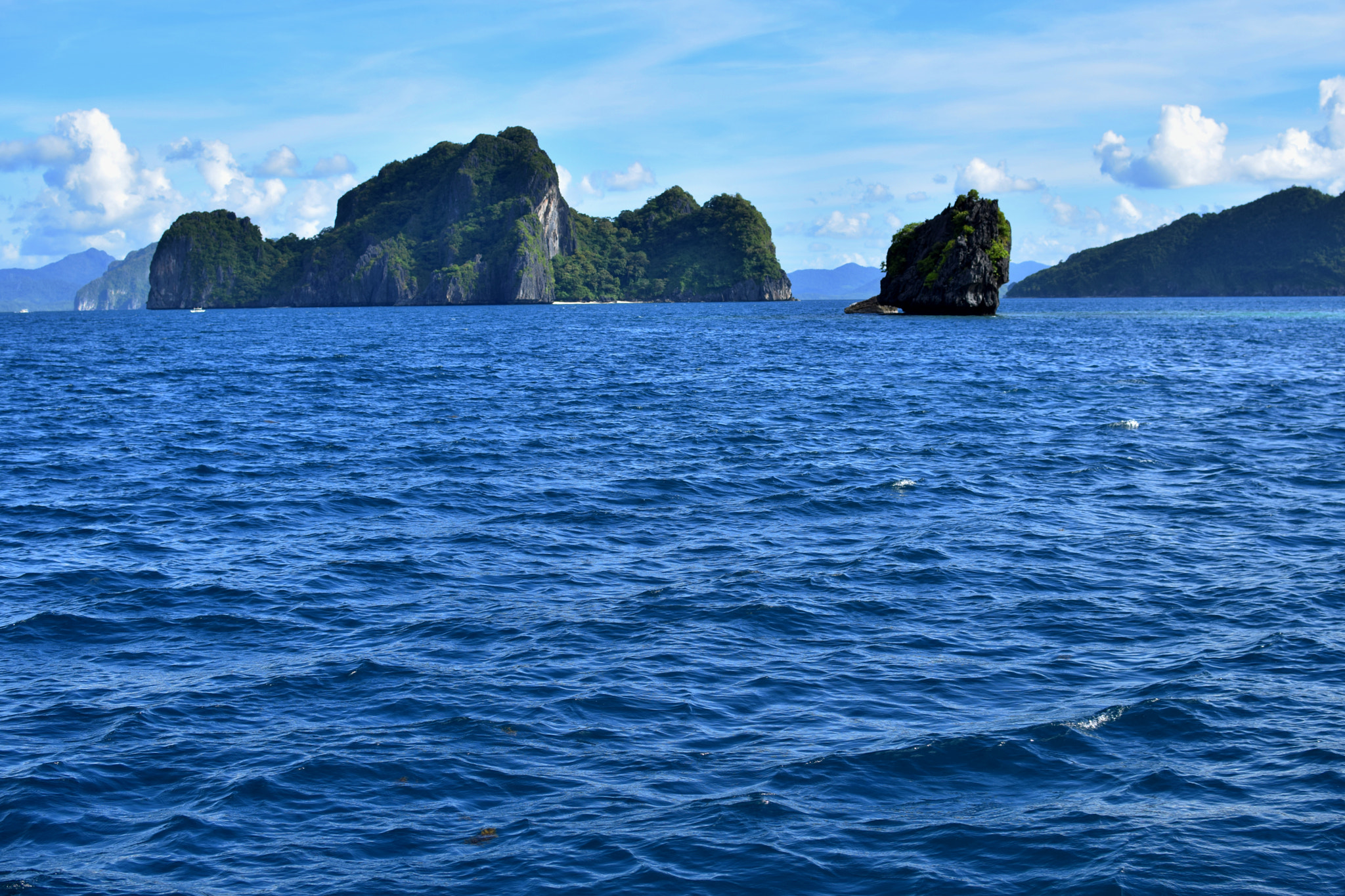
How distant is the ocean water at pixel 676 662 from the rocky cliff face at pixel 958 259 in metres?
85.9

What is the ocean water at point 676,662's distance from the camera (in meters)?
9.06

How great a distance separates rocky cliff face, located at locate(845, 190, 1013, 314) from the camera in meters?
114

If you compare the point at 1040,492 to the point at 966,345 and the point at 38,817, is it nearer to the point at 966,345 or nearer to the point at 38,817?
the point at 38,817

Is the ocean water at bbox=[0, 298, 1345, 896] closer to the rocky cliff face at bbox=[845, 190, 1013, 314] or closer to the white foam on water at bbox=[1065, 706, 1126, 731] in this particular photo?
the white foam on water at bbox=[1065, 706, 1126, 731]

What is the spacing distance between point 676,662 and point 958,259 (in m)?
109

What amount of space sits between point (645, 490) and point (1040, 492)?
936cm

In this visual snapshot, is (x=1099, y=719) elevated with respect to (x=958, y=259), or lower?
lower

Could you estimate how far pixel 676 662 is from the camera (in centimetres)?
1345

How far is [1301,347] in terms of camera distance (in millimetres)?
71188

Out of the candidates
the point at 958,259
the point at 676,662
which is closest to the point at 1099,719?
the point at 676,662

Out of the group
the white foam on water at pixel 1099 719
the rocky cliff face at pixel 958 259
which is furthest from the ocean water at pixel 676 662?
the rocky cliff face at pixel 958 259

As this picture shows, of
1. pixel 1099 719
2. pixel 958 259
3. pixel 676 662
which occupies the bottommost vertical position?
pixel 1099 719

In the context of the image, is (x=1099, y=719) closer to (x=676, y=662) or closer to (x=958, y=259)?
(x=676, y=662)

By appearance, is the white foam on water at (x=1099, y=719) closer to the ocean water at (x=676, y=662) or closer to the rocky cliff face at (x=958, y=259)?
the ocean water at (x=676, y=662)
